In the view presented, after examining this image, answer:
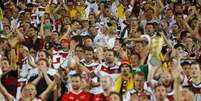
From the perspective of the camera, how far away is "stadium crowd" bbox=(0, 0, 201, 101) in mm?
10328

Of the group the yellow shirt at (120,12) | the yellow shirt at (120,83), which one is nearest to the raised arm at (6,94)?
the yellow shirt at (120,83)

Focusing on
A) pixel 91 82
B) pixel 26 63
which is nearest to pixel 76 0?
pixel 26 63

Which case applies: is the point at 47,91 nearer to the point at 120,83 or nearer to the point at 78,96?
the point at 78,96

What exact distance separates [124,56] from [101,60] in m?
0.56

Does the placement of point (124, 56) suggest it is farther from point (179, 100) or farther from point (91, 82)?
point (179, 100)

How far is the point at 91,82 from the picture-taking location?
10930mm

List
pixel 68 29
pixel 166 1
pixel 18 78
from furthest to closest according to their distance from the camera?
pixel 166 1, pixel 68 29, pixel 18 78

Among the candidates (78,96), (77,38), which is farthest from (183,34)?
(78,96)

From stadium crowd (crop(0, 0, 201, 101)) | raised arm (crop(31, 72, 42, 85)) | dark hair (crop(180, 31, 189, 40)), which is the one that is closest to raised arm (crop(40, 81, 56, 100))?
stadium crowd (crop(0, 0, 201, 101))

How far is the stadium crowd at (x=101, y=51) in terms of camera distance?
10.3 m

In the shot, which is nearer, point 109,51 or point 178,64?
point 178,64

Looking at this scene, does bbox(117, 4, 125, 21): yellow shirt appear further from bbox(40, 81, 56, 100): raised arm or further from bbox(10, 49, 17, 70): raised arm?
bbox(40, 81, 56, 100): raised arm

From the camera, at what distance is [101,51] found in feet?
41.2

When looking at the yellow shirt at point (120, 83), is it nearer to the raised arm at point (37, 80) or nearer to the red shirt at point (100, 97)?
the red shirt at point (100, 97)
